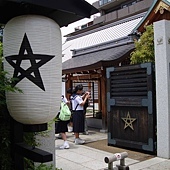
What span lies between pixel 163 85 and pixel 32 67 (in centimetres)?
385

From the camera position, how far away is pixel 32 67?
215cm

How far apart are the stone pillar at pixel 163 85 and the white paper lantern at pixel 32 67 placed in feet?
12.0

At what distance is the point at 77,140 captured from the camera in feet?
22.8

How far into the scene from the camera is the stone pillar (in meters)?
5.25

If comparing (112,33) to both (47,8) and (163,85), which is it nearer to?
(163,85)

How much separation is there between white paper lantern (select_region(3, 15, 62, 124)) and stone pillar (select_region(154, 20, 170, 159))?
3651 millimetres

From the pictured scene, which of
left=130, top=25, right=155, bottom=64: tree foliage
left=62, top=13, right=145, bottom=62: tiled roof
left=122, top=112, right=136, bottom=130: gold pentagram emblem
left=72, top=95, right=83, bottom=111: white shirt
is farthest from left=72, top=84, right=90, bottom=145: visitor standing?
left=62, top=13, right=145, bottom=62: tiled roof

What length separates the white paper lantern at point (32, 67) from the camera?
214 cm

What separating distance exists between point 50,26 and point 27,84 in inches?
23.1

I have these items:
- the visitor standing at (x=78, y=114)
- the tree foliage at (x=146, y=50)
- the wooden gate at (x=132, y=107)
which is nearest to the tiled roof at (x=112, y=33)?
the tree foliage at (x=146, y=50)

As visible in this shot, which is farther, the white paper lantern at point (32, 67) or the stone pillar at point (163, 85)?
the stone pillar at point (163, 85)

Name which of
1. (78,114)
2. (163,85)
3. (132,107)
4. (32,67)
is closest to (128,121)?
(132,107)

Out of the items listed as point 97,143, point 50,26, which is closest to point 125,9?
point 97,143

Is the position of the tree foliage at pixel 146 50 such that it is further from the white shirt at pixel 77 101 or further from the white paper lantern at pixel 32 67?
the white paper lantern at pixel 32 67
